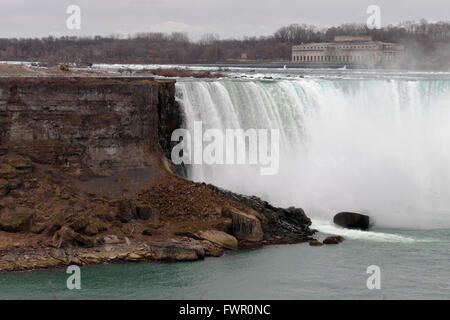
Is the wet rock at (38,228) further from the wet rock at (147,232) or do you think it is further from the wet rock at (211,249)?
the wet rock at (211,249)

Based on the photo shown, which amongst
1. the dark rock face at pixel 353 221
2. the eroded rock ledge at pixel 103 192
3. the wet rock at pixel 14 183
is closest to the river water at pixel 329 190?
the dark rock face at pixel 353 221

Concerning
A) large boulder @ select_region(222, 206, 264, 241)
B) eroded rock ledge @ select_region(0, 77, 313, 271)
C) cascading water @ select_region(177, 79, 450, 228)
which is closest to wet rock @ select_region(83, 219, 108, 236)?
eroded rock ledge @ select_region(0, 77, 313, 271)

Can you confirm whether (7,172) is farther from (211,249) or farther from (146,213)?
(211,249)

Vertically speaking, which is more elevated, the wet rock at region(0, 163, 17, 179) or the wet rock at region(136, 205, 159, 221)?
the wet rock at region(0, 163, 17, 179)

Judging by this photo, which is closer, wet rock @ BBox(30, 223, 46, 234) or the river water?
the river water

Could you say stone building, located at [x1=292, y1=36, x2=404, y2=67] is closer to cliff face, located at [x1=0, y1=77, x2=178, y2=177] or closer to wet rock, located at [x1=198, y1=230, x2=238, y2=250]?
cliff face, located at [x1=0, y1=77, x2=178, y2=177]

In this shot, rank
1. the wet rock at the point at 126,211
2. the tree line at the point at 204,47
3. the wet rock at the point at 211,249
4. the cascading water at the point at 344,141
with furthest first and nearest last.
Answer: the tree line at the point at 204,47 < the cascading water at the point at 344,141 < the wet rock at the point at 126,211 < the wet rock at the point at 211,249

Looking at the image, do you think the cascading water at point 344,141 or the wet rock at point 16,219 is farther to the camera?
the cascading water at point 344,141
